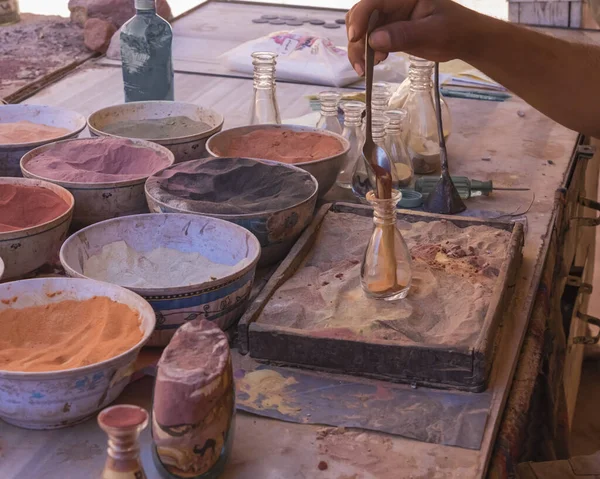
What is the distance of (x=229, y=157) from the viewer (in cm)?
162

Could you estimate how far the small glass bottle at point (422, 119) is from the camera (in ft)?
6.16

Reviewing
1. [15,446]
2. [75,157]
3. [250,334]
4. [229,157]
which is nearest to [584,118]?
[229,157]

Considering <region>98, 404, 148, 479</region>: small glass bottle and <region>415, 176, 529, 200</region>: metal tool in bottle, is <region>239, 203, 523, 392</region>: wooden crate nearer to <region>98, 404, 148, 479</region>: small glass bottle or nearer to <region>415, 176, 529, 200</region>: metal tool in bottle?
<region>98, 404, 148, 479</region>: small glass bottle

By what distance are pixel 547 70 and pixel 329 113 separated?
491mm

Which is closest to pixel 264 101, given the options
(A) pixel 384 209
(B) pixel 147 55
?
(B) pixel 147 55

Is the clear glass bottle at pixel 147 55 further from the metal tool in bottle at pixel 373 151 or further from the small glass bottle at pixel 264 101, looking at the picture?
the metal tool in bottle at pixel 373 151

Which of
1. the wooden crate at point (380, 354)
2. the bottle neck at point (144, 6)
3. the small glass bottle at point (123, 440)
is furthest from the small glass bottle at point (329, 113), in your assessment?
the small glass bottle at point (123, 440)

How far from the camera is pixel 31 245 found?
1.31 meters

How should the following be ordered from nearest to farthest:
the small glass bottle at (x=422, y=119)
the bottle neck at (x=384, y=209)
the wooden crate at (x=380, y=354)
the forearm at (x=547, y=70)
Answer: the wooden crate at (x=380, y=354) < the bottle neck at (x=384, y=209) < the forearm at (x=547, y=70) < the small glass bottle at (x=422, y=119)

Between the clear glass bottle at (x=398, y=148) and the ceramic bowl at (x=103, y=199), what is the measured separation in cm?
55

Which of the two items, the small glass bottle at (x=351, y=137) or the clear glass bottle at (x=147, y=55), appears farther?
the clear glass bottle at (x=147, y=55)

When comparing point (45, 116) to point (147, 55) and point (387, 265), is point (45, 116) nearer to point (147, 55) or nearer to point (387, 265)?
point (147, 55)

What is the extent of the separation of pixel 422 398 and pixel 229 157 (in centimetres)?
70

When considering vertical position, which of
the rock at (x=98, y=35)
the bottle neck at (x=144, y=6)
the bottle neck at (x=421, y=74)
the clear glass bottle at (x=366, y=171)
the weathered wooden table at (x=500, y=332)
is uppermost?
the bottle neck at (x=144, y=6)
